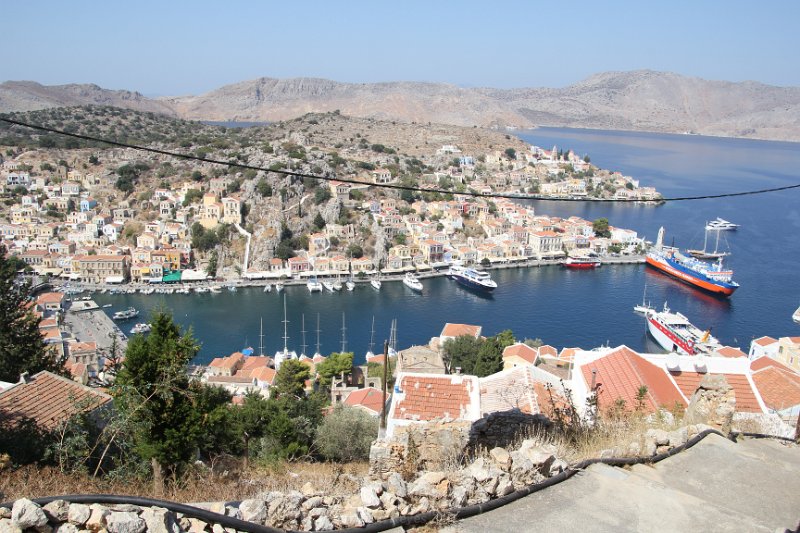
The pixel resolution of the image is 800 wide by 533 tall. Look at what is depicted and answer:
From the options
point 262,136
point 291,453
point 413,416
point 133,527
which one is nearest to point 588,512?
point 133,527

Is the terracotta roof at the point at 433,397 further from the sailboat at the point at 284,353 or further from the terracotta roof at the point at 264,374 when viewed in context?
the sailboat at the point at 284,353

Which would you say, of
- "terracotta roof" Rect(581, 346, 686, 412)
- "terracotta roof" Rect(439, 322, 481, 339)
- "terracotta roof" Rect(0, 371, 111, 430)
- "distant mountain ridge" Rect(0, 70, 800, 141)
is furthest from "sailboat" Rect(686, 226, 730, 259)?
"distant mountain ridge" Rect(0, 70, 800, 141)

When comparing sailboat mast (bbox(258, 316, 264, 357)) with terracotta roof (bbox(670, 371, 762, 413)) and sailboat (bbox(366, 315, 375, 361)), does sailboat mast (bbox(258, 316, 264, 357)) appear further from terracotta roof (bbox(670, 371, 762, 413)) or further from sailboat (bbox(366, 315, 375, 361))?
terracotta roof (bbox(670, 371, 762, 413))

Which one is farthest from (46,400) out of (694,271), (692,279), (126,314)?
(692,279)

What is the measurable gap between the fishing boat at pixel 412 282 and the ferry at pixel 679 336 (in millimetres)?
9067

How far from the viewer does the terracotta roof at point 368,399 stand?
1023cm

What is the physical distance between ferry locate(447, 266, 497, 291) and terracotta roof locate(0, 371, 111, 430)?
19.6 meters

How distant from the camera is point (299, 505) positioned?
1919 mm

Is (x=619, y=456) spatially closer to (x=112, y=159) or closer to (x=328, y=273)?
(x=328, y=273)

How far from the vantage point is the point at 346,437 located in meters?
6.11

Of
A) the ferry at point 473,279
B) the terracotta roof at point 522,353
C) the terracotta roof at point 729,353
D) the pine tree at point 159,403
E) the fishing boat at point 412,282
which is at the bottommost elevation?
the fishing boat at point 412,282

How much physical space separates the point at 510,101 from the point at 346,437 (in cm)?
13965

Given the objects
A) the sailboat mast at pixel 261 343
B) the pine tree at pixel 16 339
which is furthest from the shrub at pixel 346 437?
the sailboat mast at pixel 261 343

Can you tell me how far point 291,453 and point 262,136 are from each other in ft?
141
